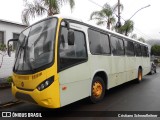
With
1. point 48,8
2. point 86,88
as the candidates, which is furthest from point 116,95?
point 48,8

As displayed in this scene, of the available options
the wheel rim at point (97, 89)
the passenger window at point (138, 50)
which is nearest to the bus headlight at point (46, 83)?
the wheel rim at point (97, 89)

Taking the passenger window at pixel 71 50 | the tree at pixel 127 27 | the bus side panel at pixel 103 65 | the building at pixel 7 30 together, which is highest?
the tree at pixel 127 27

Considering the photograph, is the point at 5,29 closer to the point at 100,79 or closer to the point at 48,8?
the point at 48,8

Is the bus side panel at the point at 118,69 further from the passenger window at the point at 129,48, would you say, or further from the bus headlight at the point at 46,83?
the bus headlight at the point at 46,83

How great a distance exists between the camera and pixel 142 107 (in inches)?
274

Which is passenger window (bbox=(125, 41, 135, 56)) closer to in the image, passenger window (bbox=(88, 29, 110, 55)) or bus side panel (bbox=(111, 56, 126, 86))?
bus side panel (bbox=(111, 56, 126, 86))

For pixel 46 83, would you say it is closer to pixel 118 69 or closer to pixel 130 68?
pixel 118 69

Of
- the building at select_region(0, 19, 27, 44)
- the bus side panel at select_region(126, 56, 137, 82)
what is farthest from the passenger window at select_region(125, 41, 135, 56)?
the building at select_region(0, 19, 27, 44)

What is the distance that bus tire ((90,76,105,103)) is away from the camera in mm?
7380

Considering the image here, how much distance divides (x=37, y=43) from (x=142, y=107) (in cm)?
387

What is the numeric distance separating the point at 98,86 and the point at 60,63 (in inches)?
93.4

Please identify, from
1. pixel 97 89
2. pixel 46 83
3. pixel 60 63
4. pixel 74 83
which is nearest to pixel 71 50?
pixel 60 63

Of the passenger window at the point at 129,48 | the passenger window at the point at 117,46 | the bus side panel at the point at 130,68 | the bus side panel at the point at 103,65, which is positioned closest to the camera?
the bus side panel at the point at 103,65

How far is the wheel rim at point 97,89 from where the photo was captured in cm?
745
